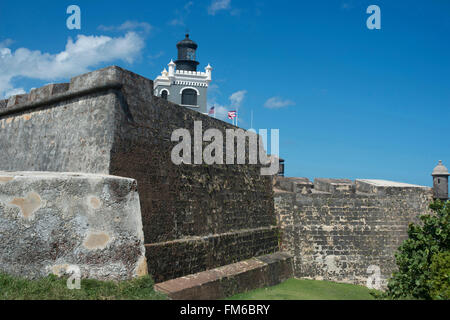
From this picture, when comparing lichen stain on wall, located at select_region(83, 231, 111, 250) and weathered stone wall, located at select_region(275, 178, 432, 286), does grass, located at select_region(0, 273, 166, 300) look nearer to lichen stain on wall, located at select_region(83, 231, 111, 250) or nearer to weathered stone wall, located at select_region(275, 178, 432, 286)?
lichen stain on wall, located at select_region(83, 231, 111, 250)

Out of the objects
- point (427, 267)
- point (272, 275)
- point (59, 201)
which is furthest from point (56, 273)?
point (272, 275)

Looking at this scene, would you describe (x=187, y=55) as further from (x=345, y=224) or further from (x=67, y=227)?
(x=67, y=227)

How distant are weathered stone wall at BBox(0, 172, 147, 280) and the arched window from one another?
1346 inches

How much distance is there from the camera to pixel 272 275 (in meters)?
10.4

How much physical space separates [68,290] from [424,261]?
567cm

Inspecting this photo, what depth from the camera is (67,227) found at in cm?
427

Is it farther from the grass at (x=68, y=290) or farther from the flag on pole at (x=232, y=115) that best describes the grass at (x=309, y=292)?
the flag on pole at (x=232, y=115)

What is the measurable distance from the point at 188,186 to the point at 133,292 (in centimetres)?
409

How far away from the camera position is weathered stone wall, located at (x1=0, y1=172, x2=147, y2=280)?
13.4 feet

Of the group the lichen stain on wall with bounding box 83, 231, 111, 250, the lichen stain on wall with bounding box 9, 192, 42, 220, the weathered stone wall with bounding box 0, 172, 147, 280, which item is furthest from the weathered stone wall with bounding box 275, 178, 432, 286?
the lichen stain on wall with bounding box 9, 192, 42, 220

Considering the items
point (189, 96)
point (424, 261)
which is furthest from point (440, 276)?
point (189, 96)

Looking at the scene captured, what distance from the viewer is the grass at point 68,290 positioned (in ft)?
12.2

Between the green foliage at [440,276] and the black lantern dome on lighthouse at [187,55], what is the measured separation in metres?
35.7
